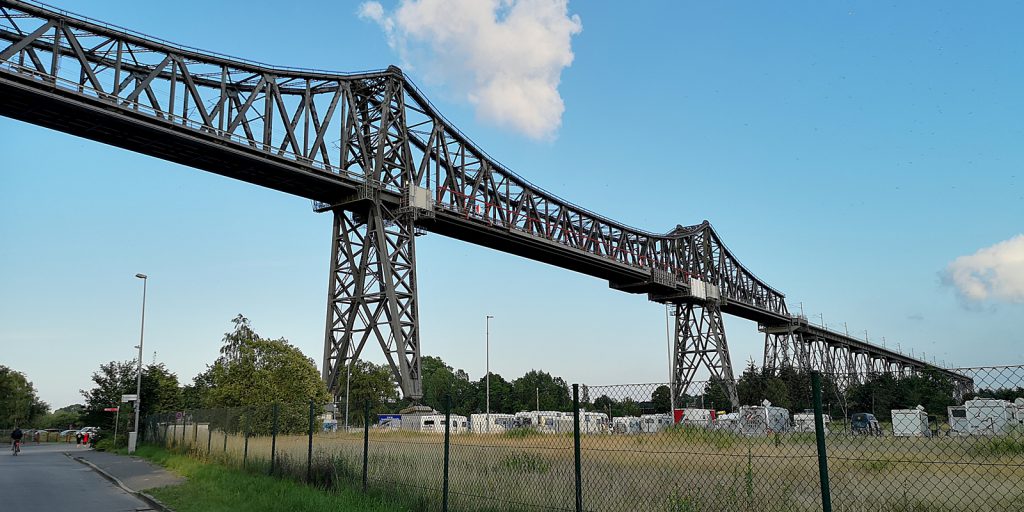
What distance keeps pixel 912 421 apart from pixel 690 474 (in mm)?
6185

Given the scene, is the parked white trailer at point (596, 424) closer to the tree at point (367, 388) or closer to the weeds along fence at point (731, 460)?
the weeds along fence at point (731, 460)

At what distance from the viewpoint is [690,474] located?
13.9 meters

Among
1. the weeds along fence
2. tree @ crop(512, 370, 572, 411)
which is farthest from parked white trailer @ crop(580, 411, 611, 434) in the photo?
tree @ crop(512, 370, 572, 411)

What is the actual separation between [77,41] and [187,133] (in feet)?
15.8

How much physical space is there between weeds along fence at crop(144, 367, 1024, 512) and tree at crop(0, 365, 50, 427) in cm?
8012

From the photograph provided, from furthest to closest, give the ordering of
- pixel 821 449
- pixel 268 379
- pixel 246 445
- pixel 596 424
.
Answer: pixel 268 379, pixel 246 445, pixel 596 424, pixel 821 449

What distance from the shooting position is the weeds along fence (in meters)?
8.16

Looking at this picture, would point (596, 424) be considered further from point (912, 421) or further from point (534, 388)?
point (534, 388)

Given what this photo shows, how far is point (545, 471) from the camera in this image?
12.6 metres

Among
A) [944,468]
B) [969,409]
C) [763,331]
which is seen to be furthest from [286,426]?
[763,331]

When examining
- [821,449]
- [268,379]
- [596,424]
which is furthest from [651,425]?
[268,379]

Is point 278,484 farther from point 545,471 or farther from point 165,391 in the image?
point 165,391

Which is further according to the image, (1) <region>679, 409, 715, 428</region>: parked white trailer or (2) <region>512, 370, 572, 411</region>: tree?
(2) <region>512, 370, 572, 411</region>: tree

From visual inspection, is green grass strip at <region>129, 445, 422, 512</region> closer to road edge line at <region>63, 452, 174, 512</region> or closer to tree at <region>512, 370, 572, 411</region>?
road edge line at <region>63, 452, 174, 512</region>
